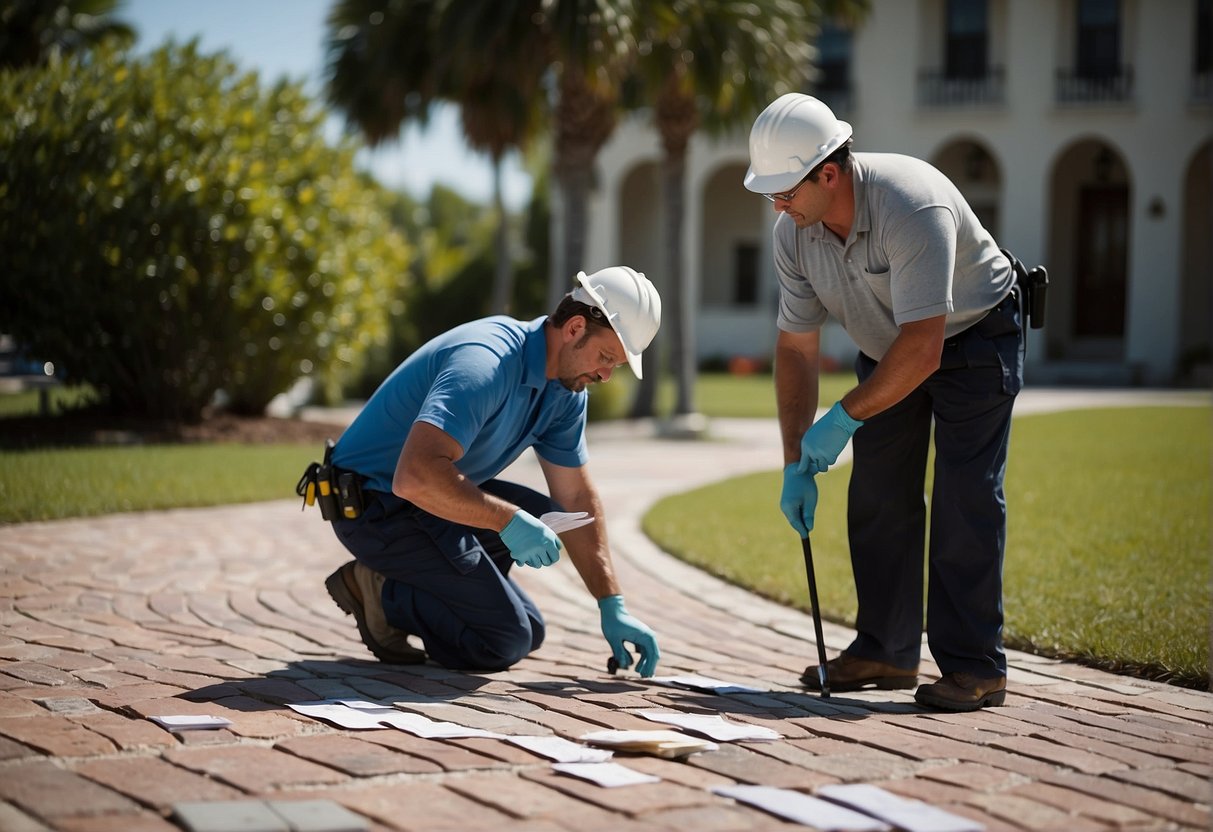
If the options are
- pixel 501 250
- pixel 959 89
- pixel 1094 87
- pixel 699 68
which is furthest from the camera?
pixel 959 89

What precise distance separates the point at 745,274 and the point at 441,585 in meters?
27.2

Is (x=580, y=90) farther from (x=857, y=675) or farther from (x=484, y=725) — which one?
(x=484, y=725)

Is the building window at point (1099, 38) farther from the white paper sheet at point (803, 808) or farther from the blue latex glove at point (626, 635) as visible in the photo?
the white paper sheet at point (803, 808)

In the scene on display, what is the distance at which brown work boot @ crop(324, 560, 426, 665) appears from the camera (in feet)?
15.1

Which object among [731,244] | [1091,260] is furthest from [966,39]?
[731,244]

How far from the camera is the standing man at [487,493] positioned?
413 cm

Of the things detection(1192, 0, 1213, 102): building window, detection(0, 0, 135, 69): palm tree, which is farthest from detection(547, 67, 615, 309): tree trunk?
detection(1192, 0, 1213, 102): building window

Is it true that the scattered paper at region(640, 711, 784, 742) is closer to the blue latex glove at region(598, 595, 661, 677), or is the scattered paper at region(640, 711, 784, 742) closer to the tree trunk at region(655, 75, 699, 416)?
the blue latex glove at region(598, 595, 661, 677)

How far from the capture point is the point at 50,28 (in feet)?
74.0

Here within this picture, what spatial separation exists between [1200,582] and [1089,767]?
3069 millimetres

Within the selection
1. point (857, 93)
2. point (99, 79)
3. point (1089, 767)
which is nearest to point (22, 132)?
point (99, 79)

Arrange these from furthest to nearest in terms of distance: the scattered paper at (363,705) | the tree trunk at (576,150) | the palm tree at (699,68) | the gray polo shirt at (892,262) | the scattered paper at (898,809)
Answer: the tree trunk at (576,150) → the palm tree at (699,68) → the gray polo shirt at (892,262) → the scattered paper at (363,705) → the scattered paper at (898,809)

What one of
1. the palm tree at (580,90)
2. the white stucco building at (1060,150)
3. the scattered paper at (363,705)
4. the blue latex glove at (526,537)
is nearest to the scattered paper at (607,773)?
the scattered paper at (363,705)

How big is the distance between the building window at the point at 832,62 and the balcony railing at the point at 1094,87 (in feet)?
14.6
